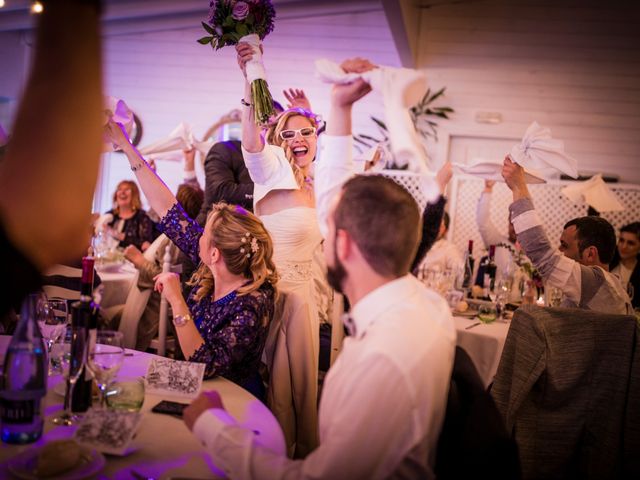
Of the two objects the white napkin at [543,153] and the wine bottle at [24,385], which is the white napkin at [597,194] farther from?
the wine bottle at [24,385]

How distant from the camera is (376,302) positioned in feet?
4.27

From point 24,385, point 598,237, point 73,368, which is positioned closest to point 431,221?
point 598,237

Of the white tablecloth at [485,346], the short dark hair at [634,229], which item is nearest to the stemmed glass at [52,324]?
the white tablecloth at [485,346]

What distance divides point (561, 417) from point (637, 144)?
5.61 m

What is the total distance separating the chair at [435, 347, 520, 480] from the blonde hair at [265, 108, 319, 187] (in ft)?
5.61

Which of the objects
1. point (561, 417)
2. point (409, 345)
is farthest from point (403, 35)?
point (409, 345)

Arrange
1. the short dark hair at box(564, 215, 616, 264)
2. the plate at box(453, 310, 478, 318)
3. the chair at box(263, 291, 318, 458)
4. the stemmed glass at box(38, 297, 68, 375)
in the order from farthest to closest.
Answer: the plate at box(453, 310, 478, 318), the short dark hair at box(564, 215, 616, 264), the chair at box(263, 291, 318, 458), the stemmed glass at box(38, 297, 68, 375)

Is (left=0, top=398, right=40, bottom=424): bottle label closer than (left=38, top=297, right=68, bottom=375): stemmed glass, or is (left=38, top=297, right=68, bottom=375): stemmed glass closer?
(left=0, top=398, right=40, bottom=424): bottle label

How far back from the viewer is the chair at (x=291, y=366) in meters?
2.43

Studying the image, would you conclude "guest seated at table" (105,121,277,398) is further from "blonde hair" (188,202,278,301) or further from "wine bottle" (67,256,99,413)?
"wine bottle" (67,256,99,413)

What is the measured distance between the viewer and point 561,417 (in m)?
2.26

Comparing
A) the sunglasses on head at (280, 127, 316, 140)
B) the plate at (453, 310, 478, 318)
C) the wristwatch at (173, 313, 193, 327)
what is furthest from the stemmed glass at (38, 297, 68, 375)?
the plate at (453, 310, 478, 318)

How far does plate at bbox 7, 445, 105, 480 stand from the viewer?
1.17 m

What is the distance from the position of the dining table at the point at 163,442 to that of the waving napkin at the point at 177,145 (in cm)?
419
